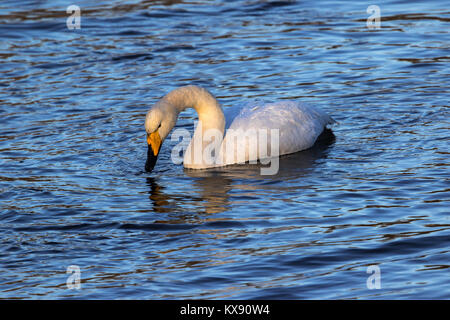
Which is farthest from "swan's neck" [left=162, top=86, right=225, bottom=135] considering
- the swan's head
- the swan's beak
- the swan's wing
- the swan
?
the swan's beak

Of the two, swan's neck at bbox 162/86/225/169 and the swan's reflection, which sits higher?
swan's neck at bbox 162/86/225/169

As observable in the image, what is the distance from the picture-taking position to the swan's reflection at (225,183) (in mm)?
9391

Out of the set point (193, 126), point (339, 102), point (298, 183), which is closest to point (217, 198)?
point (298, 183)

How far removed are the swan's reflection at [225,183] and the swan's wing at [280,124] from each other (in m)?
0.13

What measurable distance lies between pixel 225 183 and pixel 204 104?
1109 millimetres

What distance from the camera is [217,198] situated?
9.58m

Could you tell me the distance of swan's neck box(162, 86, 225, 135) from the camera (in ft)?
35.0

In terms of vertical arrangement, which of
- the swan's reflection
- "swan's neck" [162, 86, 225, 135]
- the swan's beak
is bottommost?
the swan's reflection

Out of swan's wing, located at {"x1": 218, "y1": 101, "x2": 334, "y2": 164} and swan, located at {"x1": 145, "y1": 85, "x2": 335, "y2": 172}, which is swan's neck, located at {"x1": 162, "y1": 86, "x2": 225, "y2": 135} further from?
swan's wing, located at {"x1": 218, "y1": 101, "x2": 334, "y2": 164}

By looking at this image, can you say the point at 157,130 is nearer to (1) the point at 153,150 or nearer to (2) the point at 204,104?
(1) the point at 153,150

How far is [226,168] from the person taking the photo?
10656 millimetres

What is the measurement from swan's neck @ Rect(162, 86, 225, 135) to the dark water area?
680 mm

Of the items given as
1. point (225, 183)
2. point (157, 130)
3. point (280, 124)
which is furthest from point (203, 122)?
point (225, 183)

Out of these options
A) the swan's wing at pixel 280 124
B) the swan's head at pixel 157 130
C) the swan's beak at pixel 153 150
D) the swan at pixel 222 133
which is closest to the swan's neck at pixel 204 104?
the swan at pixel 222 133
